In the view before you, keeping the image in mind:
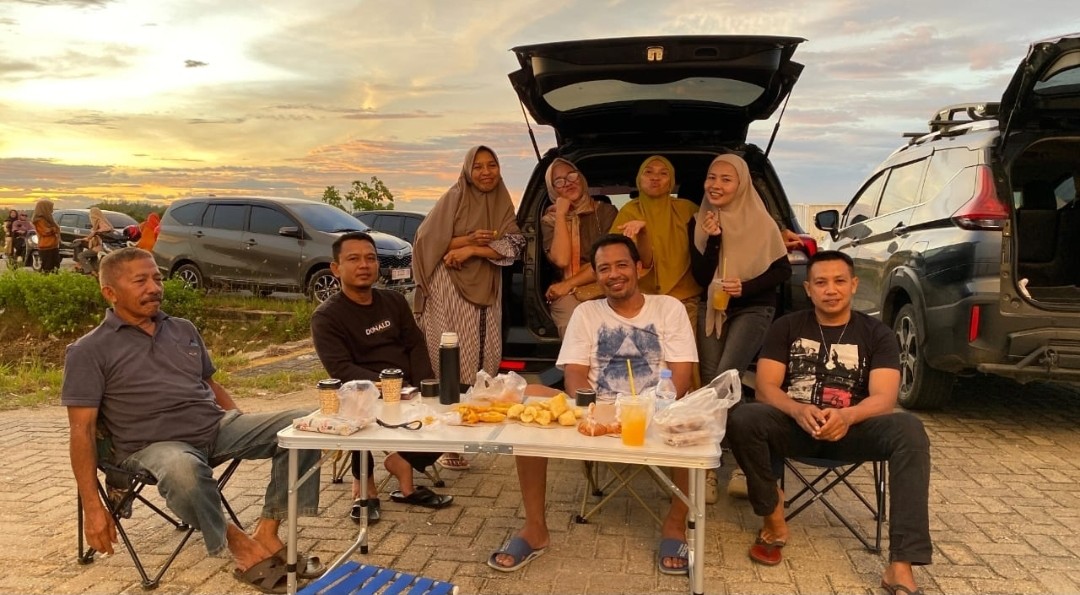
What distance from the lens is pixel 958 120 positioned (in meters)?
5.30

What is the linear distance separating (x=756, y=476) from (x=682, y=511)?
0.35 metres

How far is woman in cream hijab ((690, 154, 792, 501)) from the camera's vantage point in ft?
12.4

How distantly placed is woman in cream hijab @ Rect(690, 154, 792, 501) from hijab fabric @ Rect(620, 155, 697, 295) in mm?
154

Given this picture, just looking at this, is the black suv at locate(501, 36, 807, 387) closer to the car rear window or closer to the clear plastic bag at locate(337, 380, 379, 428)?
the car rear window

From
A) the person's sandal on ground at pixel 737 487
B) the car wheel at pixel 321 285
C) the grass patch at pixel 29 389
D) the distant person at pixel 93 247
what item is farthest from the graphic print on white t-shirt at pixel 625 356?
the distant person at pixel 93 247

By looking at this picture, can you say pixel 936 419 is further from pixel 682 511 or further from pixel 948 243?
pixel 682 511

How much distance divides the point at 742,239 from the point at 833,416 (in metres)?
1.20

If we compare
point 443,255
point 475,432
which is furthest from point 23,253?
point 475,432

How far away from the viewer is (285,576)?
2932mm

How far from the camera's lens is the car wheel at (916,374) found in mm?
5105

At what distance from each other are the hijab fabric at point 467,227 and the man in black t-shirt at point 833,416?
160 centimetres

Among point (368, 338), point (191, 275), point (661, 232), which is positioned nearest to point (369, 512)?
point (368, 338)

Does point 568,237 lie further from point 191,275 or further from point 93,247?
point 93,247

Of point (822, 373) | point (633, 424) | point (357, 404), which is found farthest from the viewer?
point (822, 373)
